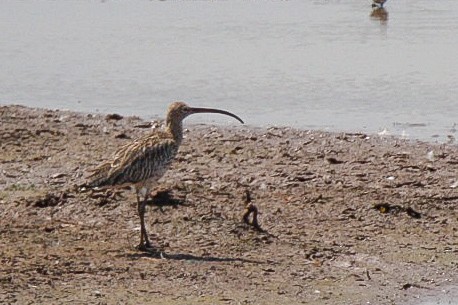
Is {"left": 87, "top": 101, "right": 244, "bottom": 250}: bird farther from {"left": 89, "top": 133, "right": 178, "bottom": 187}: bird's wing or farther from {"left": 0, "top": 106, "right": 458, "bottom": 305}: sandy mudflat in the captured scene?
{"left": 0, "top": 106, "right": 458, "bottom": 305}: sandy mudflat

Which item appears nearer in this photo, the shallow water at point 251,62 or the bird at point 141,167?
the bird at point 141,167

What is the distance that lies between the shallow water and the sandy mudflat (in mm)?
2078

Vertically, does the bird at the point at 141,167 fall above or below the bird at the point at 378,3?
below

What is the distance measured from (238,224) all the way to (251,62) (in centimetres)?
983

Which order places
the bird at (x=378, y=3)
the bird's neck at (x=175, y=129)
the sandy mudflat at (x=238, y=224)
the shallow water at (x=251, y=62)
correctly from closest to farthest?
the sandy mudflat at (x=238, y=224)
the bird's neck at (x=175, y=129)
the shallow water at (x=251, y=62)
the bird at (x=378, y=3)

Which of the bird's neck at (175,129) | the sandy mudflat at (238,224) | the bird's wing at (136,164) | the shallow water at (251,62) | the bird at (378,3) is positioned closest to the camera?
the sandy mudflat at (238,224)

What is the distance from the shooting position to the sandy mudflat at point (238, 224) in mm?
9008

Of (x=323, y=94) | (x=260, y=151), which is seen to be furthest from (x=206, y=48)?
(x=260, y=151)

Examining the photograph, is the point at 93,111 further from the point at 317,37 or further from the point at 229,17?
the point at 229,17

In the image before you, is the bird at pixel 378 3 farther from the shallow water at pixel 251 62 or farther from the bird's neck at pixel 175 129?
the bird's neck at pixel 175 129

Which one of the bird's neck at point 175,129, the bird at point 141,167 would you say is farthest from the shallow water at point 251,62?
the bird at point 141,167

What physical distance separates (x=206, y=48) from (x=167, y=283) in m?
12.7

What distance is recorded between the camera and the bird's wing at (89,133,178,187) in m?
9.65

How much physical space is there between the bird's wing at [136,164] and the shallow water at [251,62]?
534cm
